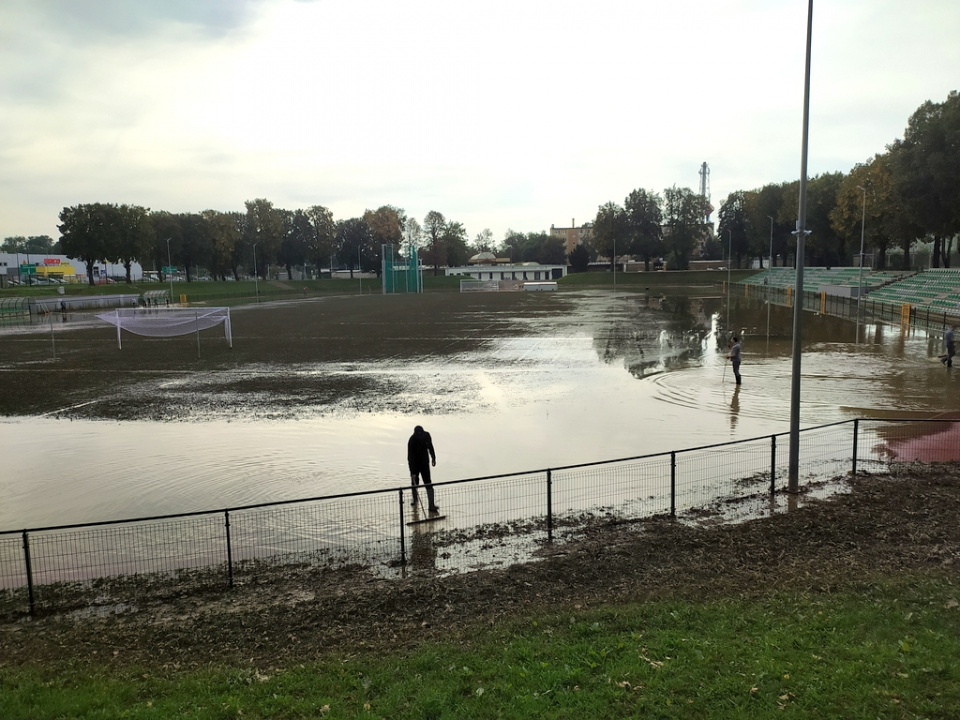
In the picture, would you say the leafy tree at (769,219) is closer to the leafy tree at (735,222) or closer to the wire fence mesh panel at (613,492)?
the leafy tree at (735,222)

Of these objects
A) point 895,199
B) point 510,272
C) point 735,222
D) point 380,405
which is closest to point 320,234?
point 510,272

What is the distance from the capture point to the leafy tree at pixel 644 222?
131875 mm

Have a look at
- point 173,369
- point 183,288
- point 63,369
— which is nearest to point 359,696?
point 173,369

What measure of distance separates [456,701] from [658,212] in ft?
443

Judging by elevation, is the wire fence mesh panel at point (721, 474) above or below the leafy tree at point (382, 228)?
below

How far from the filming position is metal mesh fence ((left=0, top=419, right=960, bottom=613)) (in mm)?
9609

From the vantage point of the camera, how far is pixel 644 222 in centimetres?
13212

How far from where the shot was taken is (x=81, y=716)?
5.89 meters

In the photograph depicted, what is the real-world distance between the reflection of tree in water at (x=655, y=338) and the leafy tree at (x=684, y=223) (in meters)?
70.9

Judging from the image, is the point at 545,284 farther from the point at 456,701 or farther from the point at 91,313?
the point at 456,701

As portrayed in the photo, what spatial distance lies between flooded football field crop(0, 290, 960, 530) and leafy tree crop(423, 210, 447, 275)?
362 ft

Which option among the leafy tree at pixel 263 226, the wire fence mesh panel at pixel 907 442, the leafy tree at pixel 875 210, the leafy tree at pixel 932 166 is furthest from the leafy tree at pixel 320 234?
the wire fence mesh panel at pixel 907 442

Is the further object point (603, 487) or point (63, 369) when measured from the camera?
point (63, 369)

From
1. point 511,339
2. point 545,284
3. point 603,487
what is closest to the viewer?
point 603,487
